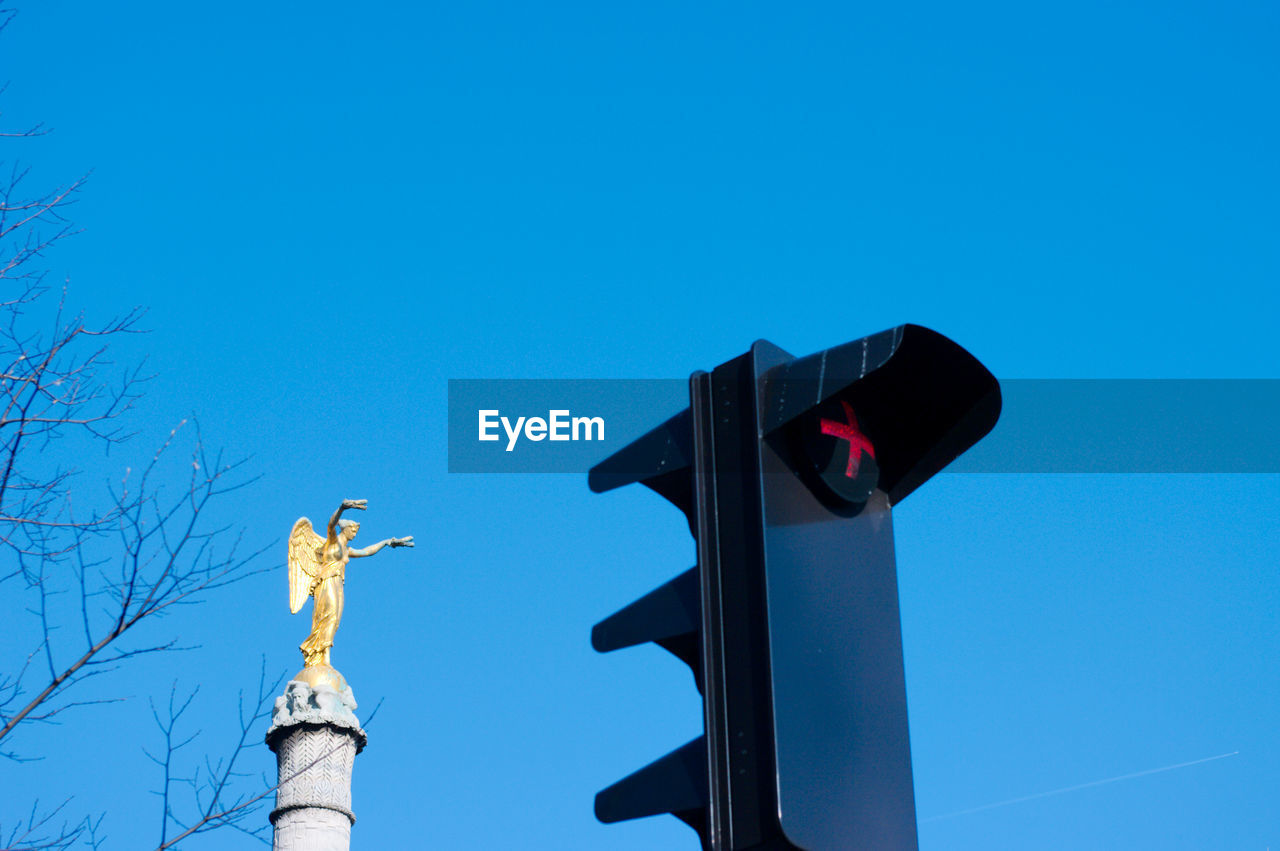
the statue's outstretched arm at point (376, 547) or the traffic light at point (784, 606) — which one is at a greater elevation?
the statue's outstretched arm at point (376, 547)

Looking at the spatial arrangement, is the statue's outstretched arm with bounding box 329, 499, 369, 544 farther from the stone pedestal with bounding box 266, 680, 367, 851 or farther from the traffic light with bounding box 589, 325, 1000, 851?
the traffic light with bounding box 589, 325, 1000, 851

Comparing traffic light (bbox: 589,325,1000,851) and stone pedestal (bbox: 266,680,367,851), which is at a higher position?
stone pedestal (bbox: 266,680,367,851)

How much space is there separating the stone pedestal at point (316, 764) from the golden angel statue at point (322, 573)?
2.55 feet

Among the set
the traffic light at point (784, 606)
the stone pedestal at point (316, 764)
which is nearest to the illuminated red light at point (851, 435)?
the traffic light at point (784, 606)

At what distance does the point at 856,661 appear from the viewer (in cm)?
273

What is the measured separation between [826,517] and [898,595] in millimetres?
218

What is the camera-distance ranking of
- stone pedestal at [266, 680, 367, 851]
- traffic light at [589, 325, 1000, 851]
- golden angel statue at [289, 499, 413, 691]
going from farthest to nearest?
golden angel statue at [289, 499, 413, 691], stone pedestal at [266, 680, 367, 851], traffic light at [589, 325, 1000, 851]

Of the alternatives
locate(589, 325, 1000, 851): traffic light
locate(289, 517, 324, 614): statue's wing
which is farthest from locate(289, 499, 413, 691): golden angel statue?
locate(589, 325, 1000, 851): traffic light

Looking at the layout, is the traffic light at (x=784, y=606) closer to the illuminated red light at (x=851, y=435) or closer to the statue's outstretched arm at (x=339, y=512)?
the illuminated red light at (x=851, y=435)

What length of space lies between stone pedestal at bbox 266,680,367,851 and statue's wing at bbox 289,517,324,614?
178 centimetres

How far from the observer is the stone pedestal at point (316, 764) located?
18438 millimetres

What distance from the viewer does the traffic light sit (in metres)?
2.53

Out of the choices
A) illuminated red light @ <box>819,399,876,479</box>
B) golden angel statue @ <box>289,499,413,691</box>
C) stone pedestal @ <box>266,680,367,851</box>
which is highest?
golden angel statue @ <box>289,499,413,691</box>

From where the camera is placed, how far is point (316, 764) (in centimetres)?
1820
